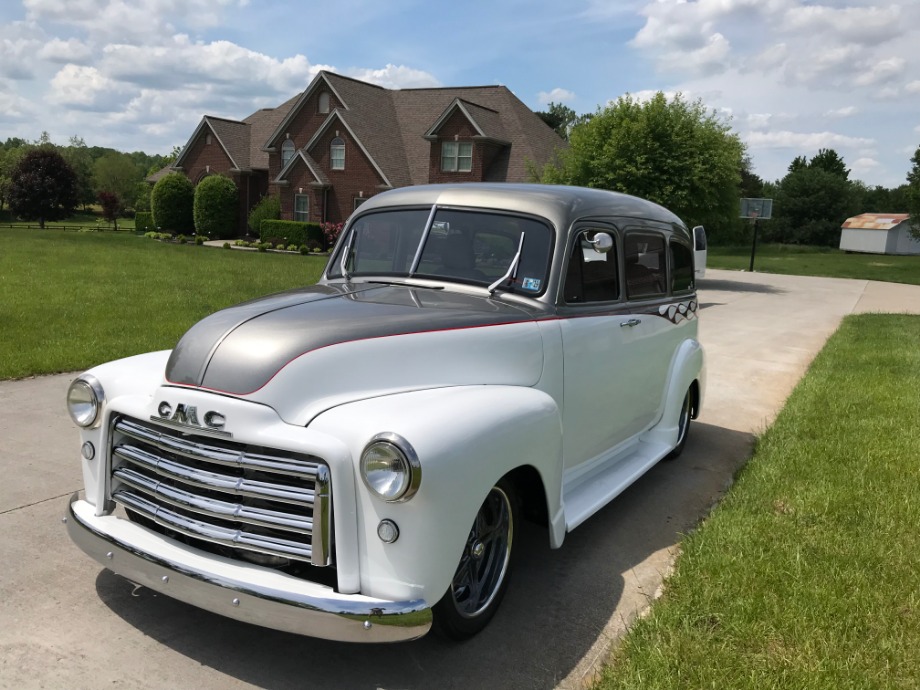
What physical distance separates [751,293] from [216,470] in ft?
70.8

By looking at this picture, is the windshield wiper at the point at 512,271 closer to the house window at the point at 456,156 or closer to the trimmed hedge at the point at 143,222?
the house window at the point at 456,156

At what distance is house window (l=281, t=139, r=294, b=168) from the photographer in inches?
1476

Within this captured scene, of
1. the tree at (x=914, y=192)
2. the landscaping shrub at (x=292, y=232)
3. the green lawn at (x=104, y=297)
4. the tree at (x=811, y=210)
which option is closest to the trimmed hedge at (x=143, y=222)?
the landscaping shrub at (x=292, y=232)

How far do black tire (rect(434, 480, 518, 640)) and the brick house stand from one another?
29.4 metres

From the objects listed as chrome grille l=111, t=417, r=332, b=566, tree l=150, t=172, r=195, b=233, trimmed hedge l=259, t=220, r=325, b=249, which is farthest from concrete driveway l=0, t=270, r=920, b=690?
tree l=150, t=172, r=195, b=233

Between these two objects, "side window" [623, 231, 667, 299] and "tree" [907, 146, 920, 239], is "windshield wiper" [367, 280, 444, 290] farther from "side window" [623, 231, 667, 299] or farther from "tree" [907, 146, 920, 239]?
"tree" [907, 146, 920, 239]

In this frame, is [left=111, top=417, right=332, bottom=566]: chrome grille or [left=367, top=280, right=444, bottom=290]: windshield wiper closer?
[left=111, top=417, right=332, bottom=566]: chrome grille

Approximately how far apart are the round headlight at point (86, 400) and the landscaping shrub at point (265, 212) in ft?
114

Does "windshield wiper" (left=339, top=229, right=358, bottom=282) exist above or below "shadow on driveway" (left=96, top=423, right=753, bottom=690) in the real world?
above

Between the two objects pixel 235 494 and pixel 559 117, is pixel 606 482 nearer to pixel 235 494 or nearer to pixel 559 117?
pixel 235 494

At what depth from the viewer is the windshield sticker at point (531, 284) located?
13.0 feet

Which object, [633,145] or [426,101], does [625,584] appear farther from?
[426,101]

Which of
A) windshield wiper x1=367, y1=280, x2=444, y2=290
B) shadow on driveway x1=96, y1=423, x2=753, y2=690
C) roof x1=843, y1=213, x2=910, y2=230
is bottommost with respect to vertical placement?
shadow on driveway x1=96, y1=423, x2=753, y2=690

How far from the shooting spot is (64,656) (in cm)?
299
